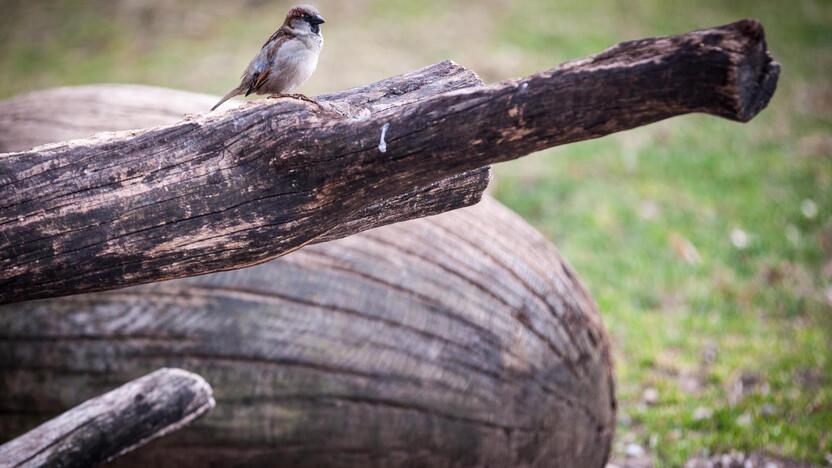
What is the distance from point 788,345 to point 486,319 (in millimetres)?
2575

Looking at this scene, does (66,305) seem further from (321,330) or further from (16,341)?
(321,330)

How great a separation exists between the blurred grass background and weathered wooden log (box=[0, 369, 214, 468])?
7.72ft

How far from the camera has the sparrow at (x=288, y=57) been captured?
232 centimetres

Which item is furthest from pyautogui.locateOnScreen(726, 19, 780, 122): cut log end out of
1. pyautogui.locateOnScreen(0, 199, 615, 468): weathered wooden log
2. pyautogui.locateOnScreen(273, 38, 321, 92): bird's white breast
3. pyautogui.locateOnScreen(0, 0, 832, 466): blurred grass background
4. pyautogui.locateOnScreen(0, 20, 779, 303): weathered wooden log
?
pyautogui.locateOnScreen(0, 0, 832, 466): blurred grass background

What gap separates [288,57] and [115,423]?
47.3 inches

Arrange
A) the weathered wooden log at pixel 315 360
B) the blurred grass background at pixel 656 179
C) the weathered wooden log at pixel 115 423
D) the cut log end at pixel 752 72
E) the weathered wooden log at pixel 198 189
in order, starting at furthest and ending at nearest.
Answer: the blurred grass background at pixel 656 179 < the weathered wooden log at pixel 315 360 < the weathered wooden log at pixel 115 423 < the weathered wooden log at pixel 198 189 < the cut log end at pixel 752 72

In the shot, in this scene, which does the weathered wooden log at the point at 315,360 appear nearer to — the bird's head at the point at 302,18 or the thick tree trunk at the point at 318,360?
the thick tree trunk at the point at 318,360

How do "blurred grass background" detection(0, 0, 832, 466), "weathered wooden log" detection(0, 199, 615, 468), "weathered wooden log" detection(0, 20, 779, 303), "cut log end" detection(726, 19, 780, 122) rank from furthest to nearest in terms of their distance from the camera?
1. "blurred grass background" detection(0, 0, 832, 466)
2. "weathered wooden log" detection(0, 199, 615, 468)
3. "weathered wooden log" detection(0, 20, 779, 303)
4. "cut log end" detection(726, 19, 780, 122)

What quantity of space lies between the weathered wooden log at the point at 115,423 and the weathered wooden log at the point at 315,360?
0.28 meters

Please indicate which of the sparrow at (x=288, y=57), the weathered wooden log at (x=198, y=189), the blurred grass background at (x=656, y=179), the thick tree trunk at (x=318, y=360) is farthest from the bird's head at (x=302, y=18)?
the blurred grass background at (x=656, y=179)

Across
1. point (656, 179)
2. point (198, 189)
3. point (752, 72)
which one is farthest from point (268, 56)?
point (656, 179)

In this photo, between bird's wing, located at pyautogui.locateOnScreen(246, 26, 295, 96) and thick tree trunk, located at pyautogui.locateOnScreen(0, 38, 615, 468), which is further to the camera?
thick tree trunk, located at pyautogui.locateOnScreen(0, 38, 615, 468)

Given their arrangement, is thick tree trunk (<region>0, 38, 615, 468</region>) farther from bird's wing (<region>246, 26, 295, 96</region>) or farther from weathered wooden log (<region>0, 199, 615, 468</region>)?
bird's wing (<region>246, 26, 295, 96</region>)

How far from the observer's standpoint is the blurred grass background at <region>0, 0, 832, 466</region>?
428 centimetres
